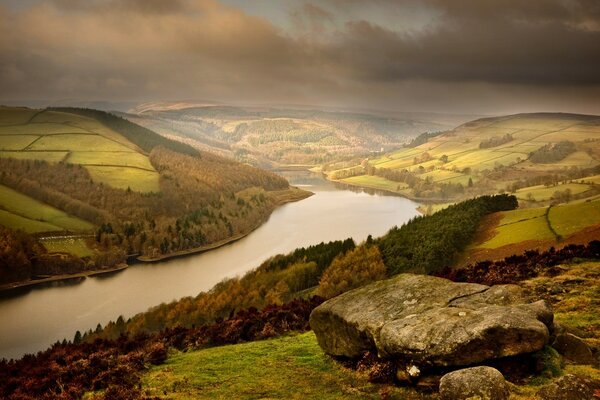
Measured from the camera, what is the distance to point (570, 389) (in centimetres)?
1048

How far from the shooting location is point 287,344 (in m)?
19.9

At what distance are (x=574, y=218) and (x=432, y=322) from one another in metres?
68.2

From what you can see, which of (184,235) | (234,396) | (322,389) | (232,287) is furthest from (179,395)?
(184,235)

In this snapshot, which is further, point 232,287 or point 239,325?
point 232,287

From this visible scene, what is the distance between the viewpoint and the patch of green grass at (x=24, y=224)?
15250cm

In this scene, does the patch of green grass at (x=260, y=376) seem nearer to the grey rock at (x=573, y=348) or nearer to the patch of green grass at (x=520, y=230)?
the grey rock at (x=573, y=348)

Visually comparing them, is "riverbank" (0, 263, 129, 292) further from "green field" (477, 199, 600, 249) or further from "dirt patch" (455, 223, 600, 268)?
"green field" (477, 199, 600, 249)

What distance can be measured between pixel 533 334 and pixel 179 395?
38.6ft

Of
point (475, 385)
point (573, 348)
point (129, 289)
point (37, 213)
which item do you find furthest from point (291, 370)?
point (37, 213)

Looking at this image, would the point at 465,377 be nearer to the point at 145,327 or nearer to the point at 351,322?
the point at 351,322

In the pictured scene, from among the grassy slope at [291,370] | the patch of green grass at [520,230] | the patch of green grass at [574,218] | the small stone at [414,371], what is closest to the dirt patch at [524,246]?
the patch of green grass at [520,230]

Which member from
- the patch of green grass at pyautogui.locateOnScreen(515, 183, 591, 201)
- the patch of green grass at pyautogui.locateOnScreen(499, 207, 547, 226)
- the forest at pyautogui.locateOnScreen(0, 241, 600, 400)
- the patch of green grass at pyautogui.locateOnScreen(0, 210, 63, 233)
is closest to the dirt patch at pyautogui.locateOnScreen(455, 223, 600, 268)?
the patch of green grass at pyautogui.locateOnScreen(499, 207, 547, 226)

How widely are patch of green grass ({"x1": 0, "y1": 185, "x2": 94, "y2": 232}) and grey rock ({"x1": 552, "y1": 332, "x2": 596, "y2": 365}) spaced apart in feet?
588

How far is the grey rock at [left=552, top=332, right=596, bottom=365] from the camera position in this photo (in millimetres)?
12906
